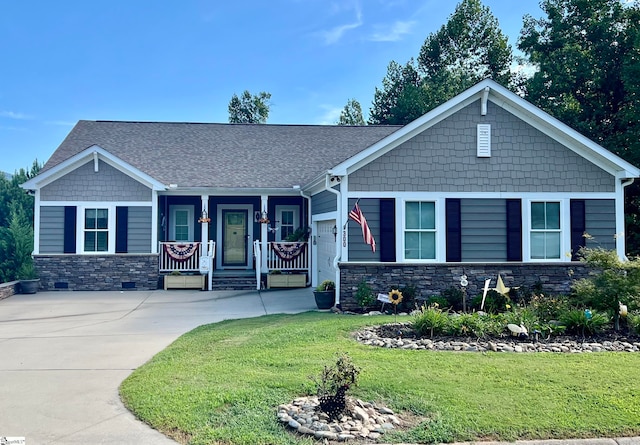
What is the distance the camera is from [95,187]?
50.0 feet

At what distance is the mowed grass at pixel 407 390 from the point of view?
4.36 meters

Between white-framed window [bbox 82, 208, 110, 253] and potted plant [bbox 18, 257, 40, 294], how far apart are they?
1.62 metres

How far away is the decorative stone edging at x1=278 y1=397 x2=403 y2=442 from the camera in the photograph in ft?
14.0

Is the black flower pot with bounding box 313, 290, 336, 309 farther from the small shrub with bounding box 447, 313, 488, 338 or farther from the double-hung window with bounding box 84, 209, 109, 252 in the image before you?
the double-hung window with bounding box 84, 209, 109, 252

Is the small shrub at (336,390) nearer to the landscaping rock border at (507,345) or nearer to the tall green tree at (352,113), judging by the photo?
the landscaping rock border at (507,345)

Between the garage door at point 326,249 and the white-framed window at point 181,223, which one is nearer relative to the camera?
the garage door at point 326,249

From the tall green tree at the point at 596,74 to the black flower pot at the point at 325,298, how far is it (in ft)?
38.0

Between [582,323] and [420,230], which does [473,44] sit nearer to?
[420,230]

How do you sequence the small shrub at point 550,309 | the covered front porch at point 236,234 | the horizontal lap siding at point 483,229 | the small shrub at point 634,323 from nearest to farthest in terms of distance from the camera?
the small shrub at point 634,323 < the small shrub at point 550,309 < the horizontal lap siding at point 483,229 < the covered front porch at point 236,234

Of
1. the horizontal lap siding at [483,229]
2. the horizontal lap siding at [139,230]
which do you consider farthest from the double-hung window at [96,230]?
the horizontal lap siding at [483,229]

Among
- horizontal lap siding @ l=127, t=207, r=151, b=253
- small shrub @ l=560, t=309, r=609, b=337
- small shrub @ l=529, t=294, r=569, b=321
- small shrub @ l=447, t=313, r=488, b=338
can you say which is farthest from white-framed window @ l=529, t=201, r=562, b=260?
horizontal lap siding @ l=127, t=207, r=151, b=253

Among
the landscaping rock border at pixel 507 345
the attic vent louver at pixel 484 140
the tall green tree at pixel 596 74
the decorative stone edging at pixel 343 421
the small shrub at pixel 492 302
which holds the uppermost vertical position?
the tall green tree at pixel 596 74

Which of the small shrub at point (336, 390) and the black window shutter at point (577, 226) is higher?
the black window shutter at point (577, 226)

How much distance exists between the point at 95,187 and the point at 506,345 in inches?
506
